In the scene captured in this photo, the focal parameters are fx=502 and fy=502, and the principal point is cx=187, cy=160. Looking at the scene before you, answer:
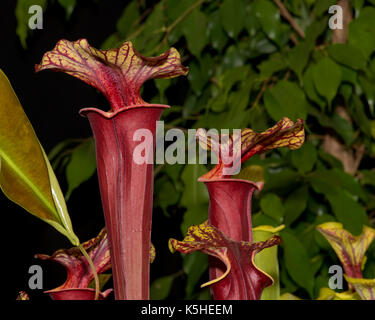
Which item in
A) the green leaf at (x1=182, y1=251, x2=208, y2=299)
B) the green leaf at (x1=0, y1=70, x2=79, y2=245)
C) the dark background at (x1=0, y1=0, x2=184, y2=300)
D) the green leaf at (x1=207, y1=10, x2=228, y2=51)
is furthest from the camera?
the dark background at (x1=0, y1=0, x2=184, y2=300)

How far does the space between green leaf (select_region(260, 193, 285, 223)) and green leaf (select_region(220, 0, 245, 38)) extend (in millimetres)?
319

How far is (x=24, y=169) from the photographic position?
237mm

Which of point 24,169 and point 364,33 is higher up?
point 364,33

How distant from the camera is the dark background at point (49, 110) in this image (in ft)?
4.41

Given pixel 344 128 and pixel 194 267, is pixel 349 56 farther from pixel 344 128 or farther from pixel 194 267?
pixel 194 267

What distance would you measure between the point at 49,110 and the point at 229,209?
119cm

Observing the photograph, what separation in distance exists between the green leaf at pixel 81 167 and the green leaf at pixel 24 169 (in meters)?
0.64

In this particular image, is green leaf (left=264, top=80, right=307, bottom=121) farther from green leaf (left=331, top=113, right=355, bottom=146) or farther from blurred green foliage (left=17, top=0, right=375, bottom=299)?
green leaf (left=331, top=113, right=355, bottom=146)

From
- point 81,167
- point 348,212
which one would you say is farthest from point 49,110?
point 348,212

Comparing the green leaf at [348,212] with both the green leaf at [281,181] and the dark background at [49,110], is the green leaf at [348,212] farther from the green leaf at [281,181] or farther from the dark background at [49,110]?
the dark background at [49,110]

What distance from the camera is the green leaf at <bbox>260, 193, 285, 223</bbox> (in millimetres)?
769

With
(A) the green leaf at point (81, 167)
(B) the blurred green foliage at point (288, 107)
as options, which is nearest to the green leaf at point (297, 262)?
(B) the blurred green foliage at point (288, 107)

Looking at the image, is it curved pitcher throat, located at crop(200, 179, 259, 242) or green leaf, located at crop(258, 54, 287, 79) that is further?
green leaf, located at crop(258, 54, 287, 79)

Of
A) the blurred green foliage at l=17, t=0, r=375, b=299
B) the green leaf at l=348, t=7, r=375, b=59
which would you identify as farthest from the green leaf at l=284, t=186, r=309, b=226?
the green leaf at l=348, t=7, r=375, b=59
